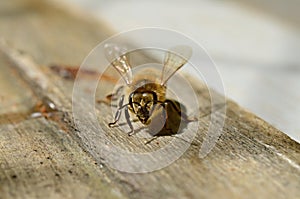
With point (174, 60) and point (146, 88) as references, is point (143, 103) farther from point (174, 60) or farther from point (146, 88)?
point (174, 60)

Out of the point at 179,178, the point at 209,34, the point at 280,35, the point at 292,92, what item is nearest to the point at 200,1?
the point at 209,34

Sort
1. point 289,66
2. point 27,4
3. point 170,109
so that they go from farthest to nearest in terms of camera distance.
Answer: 1. point 27,4
2. point 289,66
3. point 170,109

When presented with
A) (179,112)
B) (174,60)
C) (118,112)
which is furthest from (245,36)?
(118,112)

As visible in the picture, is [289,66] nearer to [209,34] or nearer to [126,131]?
[209,34]

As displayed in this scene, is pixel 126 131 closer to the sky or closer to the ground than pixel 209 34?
closer to the ground

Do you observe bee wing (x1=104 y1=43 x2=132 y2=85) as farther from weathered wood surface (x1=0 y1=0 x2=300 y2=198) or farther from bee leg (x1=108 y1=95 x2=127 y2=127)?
weathered wood surface (x1=0 y1=0 x2=300 y2=198)

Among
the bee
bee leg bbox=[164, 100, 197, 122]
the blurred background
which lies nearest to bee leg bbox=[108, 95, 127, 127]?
the bee
